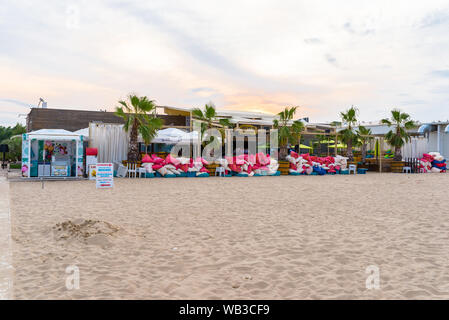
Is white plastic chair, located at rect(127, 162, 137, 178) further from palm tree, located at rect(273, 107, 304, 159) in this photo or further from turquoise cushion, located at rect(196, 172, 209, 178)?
palm tree, located at rect(273, 107, 304, 159)

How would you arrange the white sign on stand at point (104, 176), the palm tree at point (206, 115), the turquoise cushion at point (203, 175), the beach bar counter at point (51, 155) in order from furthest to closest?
the palm tree at point (206, 115)
the turquoise cushion at point (203, 175)
the beach bar counter at point (51, 155)
the white sign on stand at point (104, 176)

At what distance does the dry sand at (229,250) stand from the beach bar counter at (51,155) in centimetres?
725

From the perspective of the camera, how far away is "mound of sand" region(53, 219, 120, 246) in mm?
4668

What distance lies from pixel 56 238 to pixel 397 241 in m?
4.55

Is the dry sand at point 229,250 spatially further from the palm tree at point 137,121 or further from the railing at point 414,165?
the railing at point 414,165

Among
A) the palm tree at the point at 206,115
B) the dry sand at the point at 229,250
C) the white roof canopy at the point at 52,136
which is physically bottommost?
the dry sand at the point at 229,250

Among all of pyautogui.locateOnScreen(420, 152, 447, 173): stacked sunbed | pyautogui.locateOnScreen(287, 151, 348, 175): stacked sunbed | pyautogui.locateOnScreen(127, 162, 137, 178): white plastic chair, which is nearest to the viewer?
pyautogui.locateOnScreen(127, 162, 137, 178): white plastic chair

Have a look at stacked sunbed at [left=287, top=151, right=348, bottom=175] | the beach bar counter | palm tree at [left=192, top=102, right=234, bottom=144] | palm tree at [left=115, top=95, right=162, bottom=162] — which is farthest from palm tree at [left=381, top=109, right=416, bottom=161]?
the beach bar counter

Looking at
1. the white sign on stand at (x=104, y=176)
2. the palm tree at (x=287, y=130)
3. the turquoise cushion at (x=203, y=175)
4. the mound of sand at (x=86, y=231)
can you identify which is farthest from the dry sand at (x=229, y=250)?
the palm tree at (x=287, y=130)

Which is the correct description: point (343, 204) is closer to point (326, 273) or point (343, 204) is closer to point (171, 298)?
point (326, 273)

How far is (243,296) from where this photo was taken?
2.99 m

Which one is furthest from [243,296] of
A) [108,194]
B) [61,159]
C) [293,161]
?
[293,161]

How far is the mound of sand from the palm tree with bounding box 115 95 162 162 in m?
11.5

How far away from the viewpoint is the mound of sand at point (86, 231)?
4.67 meters
